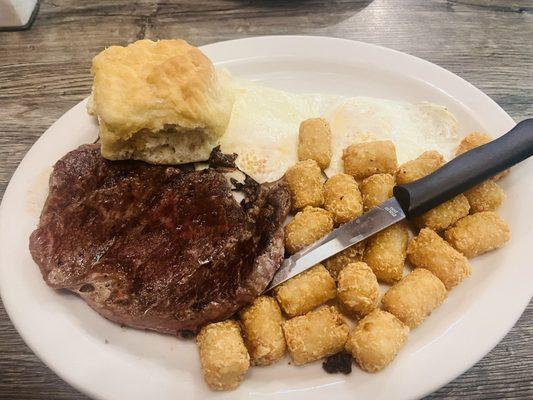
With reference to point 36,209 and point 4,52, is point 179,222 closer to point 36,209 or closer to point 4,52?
point 36,209

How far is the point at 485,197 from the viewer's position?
6.29 ft

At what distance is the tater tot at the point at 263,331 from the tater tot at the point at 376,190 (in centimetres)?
59

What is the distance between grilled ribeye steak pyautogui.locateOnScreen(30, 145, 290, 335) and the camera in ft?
5.40

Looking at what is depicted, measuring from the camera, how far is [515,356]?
1.90 metres

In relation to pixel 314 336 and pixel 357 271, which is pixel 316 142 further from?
pixel 314 336

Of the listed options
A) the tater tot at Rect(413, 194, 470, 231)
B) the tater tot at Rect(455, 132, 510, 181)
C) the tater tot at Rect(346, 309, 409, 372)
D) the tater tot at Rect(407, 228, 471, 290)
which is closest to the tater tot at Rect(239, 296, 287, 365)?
the tater tot at Rect(346, 309, 409, 372)

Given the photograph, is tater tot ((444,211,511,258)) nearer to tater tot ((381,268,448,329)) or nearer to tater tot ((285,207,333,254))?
tater tot ((381,268,448,329))

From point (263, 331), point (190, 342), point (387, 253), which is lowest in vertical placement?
point (190, 342)

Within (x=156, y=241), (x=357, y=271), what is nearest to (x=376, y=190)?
(x=357, y=271)

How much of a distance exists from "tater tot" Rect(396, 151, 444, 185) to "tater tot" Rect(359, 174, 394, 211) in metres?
0.05

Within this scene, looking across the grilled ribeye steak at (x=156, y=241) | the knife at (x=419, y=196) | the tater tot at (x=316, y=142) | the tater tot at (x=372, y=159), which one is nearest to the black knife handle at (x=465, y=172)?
the knife at (x=419, y=196)

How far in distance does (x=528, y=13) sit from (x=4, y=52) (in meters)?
3.64

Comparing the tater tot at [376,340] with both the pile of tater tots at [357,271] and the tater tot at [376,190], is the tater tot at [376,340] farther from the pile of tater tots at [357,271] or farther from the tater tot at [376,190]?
the tater tot at [376,190]

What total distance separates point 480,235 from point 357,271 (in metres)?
0.53
